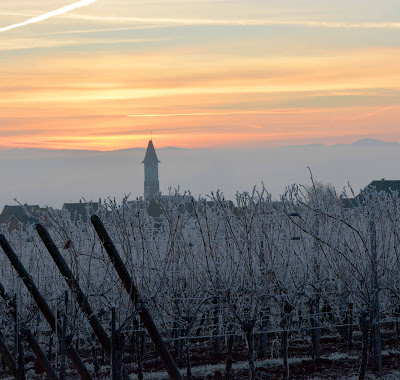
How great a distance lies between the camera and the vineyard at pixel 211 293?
13812 millimetres

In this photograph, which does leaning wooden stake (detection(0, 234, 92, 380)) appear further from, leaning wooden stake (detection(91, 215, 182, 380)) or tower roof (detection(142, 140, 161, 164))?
tower roof (detection(142, 140, 161, 164))

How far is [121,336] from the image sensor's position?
1295cm

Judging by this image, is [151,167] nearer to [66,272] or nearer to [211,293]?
[211,293]

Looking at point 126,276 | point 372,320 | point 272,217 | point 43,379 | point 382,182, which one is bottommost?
point 43,379

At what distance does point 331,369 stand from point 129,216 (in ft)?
20.9

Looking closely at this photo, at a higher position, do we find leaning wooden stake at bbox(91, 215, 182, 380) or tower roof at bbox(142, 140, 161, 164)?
tower roof at bbox(142, 140, 161, 164)

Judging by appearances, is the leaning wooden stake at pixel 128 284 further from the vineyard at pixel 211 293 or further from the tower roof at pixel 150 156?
the tower roof at pixel 150 156

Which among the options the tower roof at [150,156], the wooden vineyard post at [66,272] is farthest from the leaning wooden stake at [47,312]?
the tower roof at [150,156]

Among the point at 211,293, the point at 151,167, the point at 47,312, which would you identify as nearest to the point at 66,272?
the point at 47,312

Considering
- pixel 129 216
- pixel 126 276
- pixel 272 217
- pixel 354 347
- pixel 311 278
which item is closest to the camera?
pixel 126 276

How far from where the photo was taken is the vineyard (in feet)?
45.3

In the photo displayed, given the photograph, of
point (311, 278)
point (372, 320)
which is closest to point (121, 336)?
point (372, 320)

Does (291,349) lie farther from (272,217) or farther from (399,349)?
(272,217)

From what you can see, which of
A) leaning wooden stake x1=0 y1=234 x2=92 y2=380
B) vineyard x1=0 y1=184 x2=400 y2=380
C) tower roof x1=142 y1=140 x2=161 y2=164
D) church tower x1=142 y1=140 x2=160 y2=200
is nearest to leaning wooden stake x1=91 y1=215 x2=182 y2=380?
vineyard x1=0 y1=184 x2=400 y2=380
